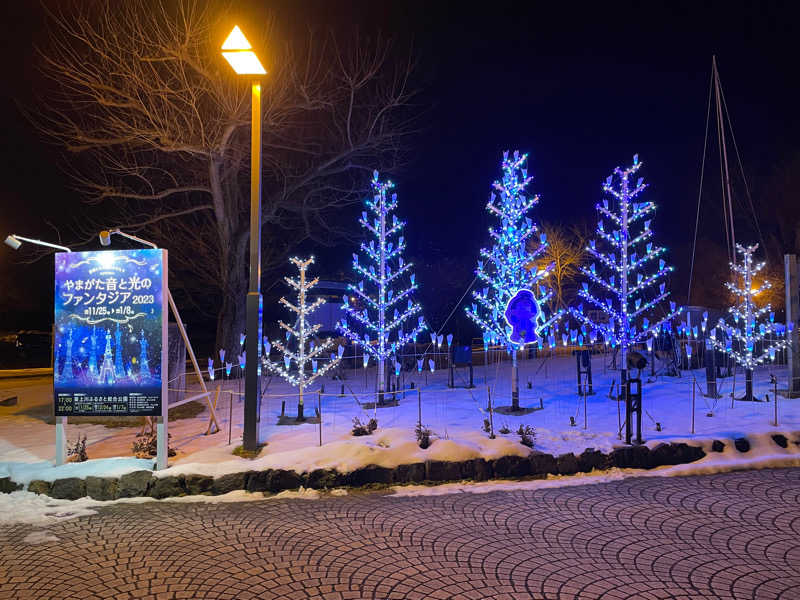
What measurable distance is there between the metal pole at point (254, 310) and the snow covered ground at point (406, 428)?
451 mm

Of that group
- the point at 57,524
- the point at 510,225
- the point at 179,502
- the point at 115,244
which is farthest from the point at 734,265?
the point at 115,244

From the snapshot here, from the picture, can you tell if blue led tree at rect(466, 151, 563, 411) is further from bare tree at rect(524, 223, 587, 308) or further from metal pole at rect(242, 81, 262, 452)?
bare tree at rect(524, 223, 587, 308)

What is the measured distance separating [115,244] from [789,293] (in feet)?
92.6

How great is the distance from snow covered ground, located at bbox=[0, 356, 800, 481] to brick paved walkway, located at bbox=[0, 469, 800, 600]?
967mm

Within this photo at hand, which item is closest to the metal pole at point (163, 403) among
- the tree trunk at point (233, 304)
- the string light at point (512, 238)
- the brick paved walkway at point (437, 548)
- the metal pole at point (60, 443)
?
the brick paved walkway at point (437, 548)

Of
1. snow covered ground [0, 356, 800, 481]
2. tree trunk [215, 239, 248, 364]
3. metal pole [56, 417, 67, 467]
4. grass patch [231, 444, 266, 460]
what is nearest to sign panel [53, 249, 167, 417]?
metal pole [56, 417, 67, 467]

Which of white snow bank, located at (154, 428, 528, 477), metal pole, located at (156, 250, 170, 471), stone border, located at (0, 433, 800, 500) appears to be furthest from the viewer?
metal pole, located at (156, 250, 170, 471)

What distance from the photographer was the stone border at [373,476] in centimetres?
690

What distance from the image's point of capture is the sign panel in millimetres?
7527

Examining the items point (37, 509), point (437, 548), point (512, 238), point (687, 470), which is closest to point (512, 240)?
point (512, 238)

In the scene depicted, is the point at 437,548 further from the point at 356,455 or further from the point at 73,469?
the point at 73,469

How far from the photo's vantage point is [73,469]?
7.21 m

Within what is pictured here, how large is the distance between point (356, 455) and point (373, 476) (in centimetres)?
43

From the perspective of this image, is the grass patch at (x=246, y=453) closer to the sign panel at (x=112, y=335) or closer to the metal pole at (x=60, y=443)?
the sign panel at (x=112, y=335)
